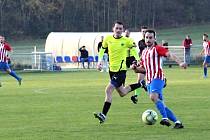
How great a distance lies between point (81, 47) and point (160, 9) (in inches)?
1651

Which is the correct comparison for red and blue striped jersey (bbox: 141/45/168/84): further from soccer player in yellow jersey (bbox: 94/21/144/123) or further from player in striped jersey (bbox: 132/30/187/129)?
soccer player in yellow jersey (bbox: 94/21/144/123)

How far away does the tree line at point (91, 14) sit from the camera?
82.8 meters

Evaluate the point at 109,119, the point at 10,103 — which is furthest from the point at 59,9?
the point at 109,119

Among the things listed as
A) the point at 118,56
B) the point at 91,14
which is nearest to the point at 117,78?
the point at 118,56

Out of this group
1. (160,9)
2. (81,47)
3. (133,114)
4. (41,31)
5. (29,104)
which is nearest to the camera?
(133,114)

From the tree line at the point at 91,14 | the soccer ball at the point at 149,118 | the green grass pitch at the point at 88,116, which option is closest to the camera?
the green grass pitch at the point at 88,116

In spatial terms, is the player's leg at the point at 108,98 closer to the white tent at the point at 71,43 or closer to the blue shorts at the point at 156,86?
the blue shorts at the point at 156,86

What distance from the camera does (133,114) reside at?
1741 centimetres

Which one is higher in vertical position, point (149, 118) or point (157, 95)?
point (157, 95)

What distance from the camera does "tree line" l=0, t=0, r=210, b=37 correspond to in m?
82.8

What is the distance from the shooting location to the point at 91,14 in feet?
290

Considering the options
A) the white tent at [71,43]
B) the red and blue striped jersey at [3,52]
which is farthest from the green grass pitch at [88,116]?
the white tent at [71,43]

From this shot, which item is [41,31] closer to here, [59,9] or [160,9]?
[59,9]

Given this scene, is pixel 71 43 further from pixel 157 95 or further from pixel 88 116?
pixel 157 95
